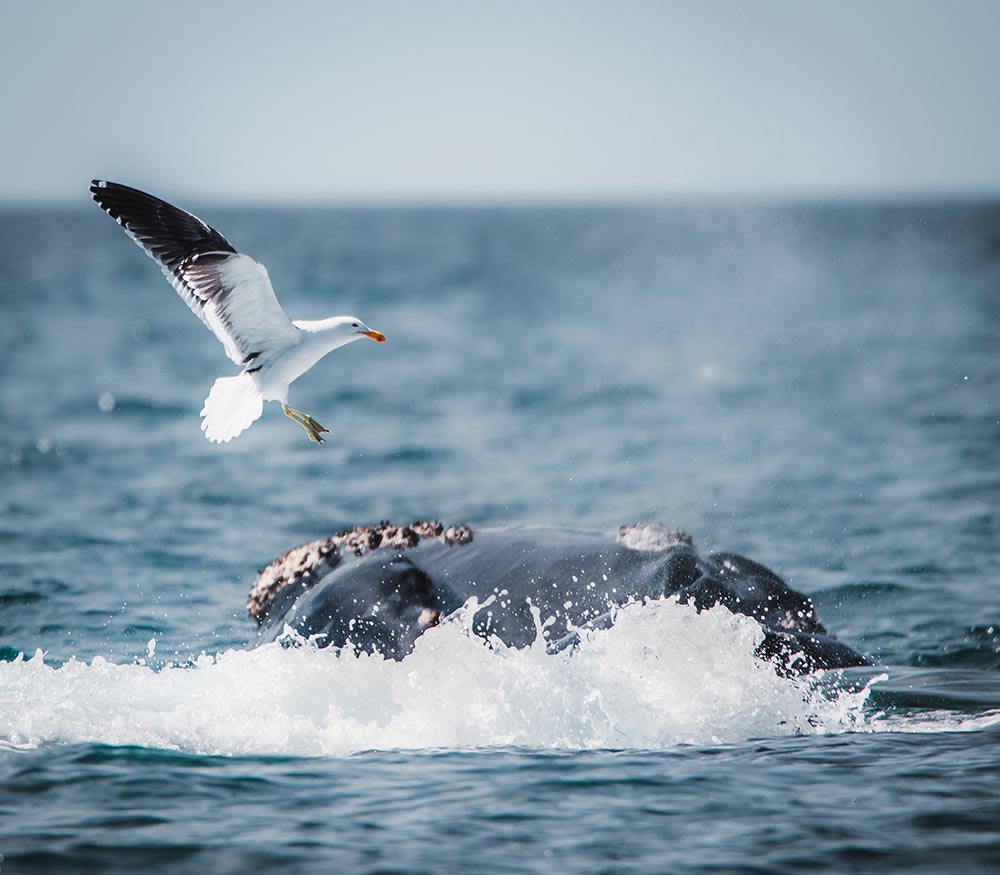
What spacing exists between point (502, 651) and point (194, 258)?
325cm

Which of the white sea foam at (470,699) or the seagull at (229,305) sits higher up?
the seagull at (229,305)

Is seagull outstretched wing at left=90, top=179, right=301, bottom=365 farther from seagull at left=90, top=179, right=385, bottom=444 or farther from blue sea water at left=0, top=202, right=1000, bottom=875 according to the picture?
blue sea water at left=0, top=202, right=1000, bottom=875

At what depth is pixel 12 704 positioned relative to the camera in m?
8.64

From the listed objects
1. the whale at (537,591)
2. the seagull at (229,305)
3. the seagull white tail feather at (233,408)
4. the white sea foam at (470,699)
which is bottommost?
the white sea foam at (470,699)

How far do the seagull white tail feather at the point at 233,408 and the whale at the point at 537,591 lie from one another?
4.15ft

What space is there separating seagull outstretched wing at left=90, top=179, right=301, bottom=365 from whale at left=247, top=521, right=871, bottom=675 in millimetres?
1904

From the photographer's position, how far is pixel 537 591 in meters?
9.47

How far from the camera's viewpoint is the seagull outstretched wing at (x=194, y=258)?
916cm

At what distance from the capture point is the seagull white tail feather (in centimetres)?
966

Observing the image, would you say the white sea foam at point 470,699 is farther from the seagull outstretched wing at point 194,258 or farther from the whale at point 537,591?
the seagull outstretched wing at point 194,258

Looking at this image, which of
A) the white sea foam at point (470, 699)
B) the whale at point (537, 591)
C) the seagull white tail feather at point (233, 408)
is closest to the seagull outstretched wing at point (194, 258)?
the seagull white tail feather at point (233, 408)

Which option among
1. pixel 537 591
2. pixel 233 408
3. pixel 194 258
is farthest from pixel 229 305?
pixel 537 591

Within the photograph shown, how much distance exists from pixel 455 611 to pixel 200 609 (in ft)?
11.8

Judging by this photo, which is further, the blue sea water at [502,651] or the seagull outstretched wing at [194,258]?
the seagull outstretched wing at [194,258]
